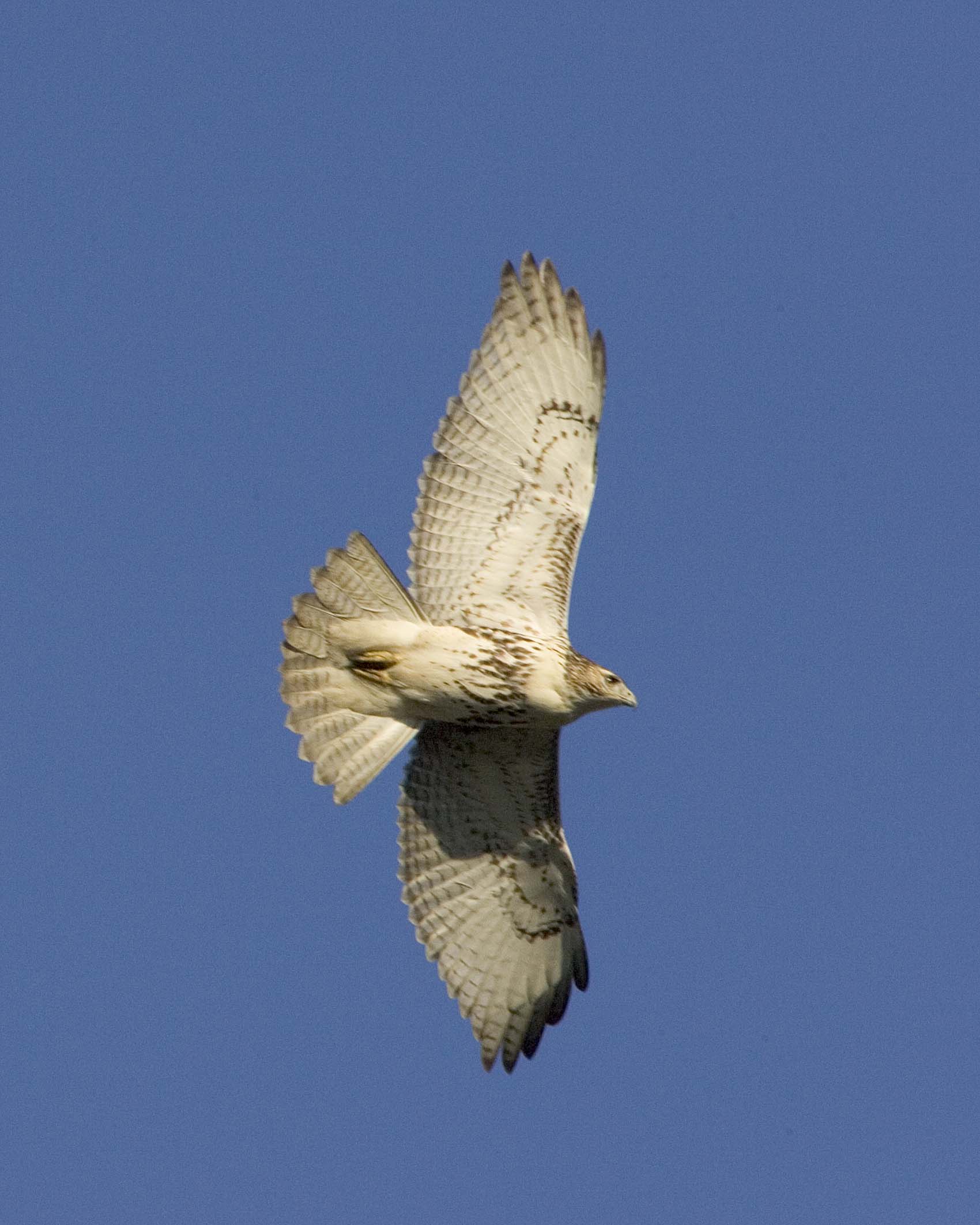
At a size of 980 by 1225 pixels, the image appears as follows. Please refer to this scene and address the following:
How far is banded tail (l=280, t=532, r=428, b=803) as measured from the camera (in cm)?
1080

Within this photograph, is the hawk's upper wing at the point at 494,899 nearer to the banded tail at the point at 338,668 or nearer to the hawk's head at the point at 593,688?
the banded tail at the point at 338,668

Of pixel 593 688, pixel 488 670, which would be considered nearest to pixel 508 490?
pixel 488 670

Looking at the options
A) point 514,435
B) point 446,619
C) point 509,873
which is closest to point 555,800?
point 509,873

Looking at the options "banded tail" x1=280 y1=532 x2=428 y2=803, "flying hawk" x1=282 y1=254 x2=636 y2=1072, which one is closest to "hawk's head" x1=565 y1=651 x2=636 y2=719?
"flying hawk" x1=282 y1=254 x2=636 y2=1072

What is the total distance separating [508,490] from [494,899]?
8.08ft

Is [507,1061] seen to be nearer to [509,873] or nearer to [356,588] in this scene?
[509,873]

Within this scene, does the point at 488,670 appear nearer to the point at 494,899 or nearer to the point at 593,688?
the point at 593,688

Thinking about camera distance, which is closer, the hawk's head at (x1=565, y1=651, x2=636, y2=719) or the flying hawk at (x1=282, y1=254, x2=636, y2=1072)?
the hawk's head at (x1=565, y1=651, x2=636, y2=719)

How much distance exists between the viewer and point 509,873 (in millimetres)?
11836

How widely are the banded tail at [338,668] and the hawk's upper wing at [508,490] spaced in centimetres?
40

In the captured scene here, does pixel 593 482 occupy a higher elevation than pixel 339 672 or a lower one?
higher

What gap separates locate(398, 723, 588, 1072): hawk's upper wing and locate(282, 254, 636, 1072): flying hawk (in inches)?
0.4

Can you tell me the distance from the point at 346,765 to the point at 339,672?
53cm

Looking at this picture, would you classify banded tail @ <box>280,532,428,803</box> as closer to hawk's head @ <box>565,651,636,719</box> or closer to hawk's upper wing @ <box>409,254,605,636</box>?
hawk's upper wing @ <box>409,254,605,636</box>
